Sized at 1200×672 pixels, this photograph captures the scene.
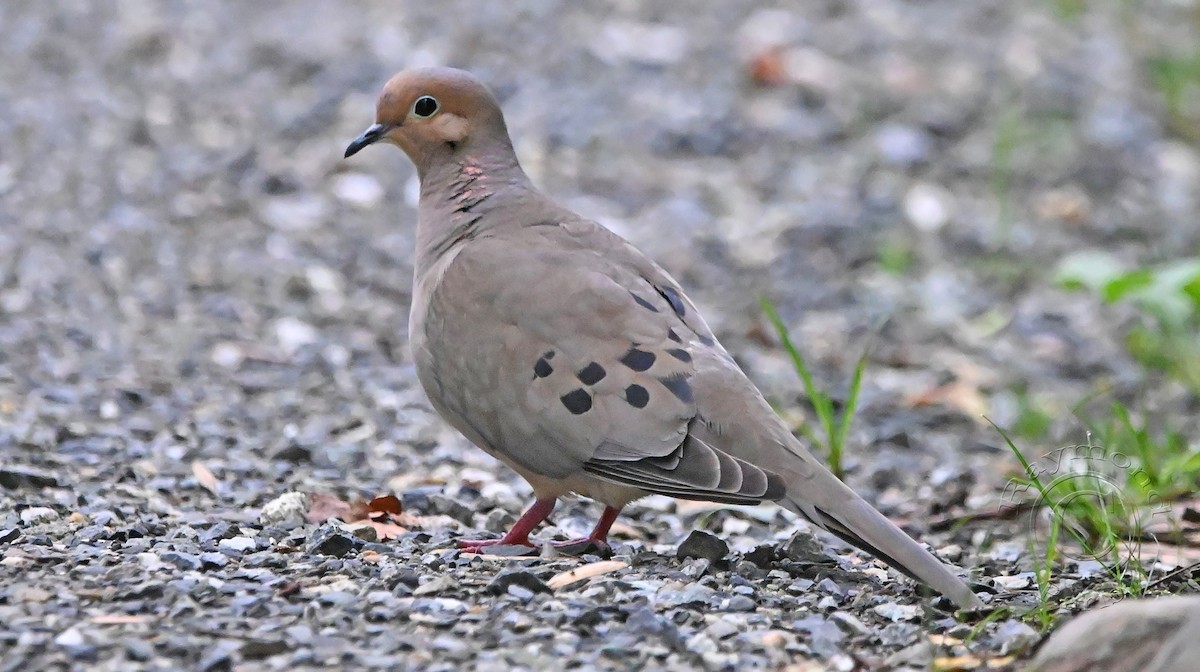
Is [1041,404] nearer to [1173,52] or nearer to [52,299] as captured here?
[52,299]

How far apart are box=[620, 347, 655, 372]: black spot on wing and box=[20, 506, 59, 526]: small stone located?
60.4 inches

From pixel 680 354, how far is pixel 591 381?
0.23 meters

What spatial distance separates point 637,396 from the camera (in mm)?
3998

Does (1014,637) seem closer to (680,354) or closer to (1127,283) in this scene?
(680,354)

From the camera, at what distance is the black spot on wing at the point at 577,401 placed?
13.3 ft

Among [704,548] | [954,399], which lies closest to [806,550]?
[704,548]

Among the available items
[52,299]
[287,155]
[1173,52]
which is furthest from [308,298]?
[1173,52]

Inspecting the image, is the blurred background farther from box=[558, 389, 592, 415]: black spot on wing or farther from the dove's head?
box=[558, 389, 592, 415]: black spot on wing

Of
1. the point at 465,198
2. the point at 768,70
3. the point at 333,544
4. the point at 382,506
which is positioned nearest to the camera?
the point at 333,544

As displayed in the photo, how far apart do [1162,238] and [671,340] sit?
478 cm

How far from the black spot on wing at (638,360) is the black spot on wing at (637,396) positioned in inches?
2.2

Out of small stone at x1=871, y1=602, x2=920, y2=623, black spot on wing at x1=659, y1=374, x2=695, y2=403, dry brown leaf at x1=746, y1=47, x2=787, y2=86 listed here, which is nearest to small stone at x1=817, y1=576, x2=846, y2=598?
small stone at x1=871, y1=602, x2=920, y2=623

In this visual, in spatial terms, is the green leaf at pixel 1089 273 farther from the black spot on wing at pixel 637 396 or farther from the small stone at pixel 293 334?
the small stone at pixel 293 334

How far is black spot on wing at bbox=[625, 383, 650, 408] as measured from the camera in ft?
13.1
